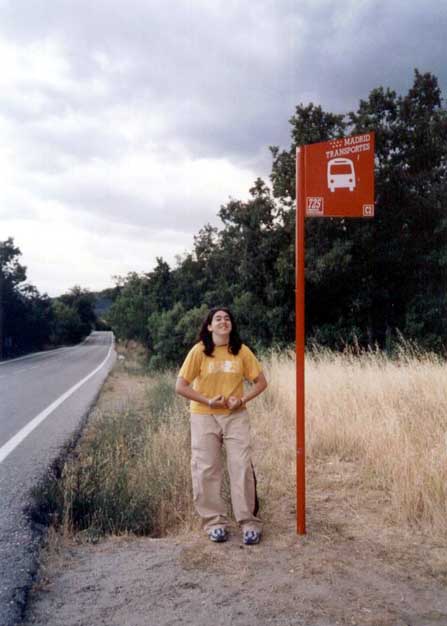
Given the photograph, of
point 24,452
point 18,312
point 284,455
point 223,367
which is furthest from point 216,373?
point 18,312

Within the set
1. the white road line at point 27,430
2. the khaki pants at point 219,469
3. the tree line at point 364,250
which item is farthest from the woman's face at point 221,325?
the tree line at point 364,250

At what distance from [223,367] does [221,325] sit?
31 centimetres

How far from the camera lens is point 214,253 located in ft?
114

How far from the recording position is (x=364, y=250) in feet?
70.3

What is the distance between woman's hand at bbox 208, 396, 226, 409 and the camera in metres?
4.25

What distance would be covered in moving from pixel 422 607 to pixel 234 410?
1748 millimetres

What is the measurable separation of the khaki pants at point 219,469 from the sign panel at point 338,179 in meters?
1.63

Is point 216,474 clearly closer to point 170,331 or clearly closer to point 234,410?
point 234,410

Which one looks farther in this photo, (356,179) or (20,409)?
(20,409)

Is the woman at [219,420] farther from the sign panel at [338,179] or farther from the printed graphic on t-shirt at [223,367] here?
the sign panel at [338,179]

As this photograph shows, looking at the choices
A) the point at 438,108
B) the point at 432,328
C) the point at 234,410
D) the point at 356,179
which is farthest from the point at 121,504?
the point at 438,108

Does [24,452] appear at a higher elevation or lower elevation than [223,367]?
lower

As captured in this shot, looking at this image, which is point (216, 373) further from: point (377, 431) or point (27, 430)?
point (27, 430)

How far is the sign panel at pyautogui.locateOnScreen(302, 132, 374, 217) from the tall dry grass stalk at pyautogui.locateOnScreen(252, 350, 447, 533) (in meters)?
Answer: 2.20
